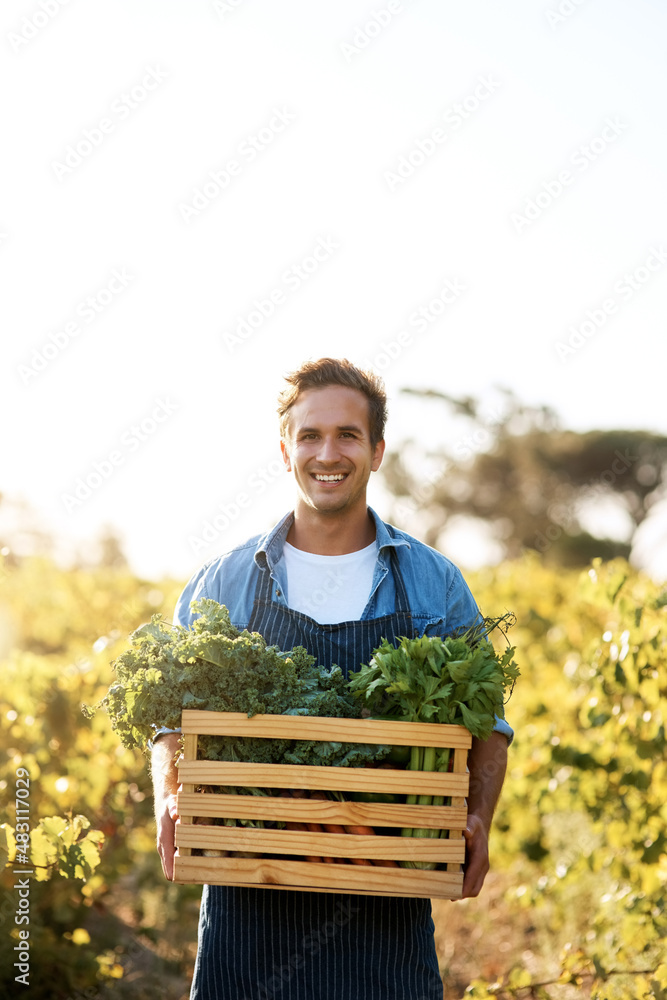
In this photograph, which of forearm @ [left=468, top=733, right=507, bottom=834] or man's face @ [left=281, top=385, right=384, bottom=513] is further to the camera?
man's face @ [left=281, top=385, right=384, bottom=513]

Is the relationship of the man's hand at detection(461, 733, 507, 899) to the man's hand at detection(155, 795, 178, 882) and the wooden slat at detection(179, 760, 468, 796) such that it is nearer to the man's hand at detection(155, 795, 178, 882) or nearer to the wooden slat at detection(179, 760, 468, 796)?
the wooden slat at detection(179, 760, 468, 796)

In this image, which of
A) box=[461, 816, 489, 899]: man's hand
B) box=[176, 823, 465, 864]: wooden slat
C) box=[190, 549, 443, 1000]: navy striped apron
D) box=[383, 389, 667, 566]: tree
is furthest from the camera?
box=[383, 389, 667, 566]: tree

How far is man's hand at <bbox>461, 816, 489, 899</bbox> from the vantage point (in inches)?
87.2

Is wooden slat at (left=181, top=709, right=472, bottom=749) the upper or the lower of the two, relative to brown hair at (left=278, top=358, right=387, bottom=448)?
lower

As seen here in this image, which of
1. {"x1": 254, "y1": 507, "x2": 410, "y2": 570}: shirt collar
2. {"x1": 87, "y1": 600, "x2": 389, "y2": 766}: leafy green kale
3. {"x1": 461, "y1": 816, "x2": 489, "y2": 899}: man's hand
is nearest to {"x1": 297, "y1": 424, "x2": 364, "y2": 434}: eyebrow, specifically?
{"x1": 254, "y1": 507, "x2": 410, "y2": 570}: shirt collar

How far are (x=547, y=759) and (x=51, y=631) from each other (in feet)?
14.7

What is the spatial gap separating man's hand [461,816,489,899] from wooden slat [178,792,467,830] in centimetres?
15

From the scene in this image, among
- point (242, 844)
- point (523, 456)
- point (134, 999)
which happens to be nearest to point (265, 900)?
point (242, 844)

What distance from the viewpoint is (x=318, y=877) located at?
2104 mm

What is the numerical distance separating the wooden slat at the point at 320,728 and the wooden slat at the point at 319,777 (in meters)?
0.07

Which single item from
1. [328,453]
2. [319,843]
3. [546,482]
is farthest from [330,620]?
[546,482]

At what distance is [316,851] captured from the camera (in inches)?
81.8

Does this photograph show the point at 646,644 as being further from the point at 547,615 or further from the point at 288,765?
the point at 547,615

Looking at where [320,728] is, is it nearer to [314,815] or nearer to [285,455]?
[314,815]
